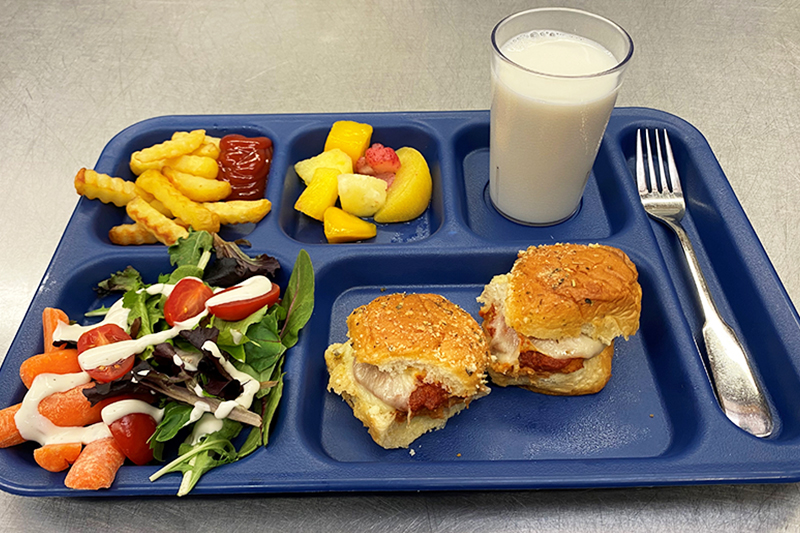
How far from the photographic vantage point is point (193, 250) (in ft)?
7.07

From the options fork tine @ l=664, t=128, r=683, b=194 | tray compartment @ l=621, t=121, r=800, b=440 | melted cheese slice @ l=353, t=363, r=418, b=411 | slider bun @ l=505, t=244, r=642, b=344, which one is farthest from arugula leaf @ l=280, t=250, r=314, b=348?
fork tine @ l=664, t=128, r=683, b=194

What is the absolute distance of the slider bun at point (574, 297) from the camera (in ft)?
5.96

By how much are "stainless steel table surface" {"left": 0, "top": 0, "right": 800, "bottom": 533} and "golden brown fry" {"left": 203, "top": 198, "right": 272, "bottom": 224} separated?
939mm

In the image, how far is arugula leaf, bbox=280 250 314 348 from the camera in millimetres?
1985

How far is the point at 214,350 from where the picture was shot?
1746 mm

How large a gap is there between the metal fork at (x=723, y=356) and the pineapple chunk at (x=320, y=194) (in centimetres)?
143

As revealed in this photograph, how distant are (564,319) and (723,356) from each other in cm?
64

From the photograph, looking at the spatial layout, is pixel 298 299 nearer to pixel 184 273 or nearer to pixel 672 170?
pixel 184 273

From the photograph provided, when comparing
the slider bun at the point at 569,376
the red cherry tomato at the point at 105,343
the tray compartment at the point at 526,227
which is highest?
the red cherry tomato at the point at 105,343

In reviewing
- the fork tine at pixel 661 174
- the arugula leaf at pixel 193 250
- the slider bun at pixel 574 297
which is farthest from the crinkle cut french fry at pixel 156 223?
the fork tine at pixel 661 174

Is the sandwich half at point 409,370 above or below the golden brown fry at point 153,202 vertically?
below

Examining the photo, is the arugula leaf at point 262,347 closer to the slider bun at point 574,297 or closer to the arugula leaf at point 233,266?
the arugula leaf at point 233,266

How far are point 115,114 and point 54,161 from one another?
52 cm

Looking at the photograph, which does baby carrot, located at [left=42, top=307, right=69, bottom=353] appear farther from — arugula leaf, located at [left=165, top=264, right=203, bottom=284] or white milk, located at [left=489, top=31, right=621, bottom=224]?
white milk, located at [left=489, top=31, right=621, bottom=224]
